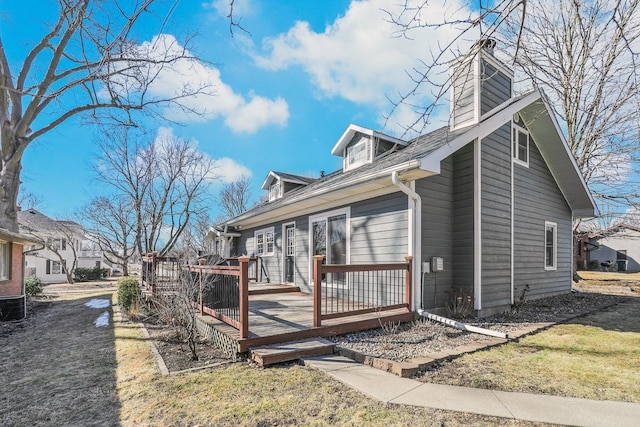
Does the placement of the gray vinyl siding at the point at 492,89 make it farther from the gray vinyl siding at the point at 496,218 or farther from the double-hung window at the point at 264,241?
the double-hung window at the point at 264,241

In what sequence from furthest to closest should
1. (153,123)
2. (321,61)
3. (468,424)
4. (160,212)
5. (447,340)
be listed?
(160,212), (153,123), (447,340), (321,61), (468,424)

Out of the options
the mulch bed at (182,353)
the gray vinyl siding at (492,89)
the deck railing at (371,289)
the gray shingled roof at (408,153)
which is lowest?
the mulch bed at (182,353)

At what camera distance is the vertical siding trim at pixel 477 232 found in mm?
6742

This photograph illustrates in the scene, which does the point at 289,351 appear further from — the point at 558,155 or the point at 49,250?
the point at 49,250

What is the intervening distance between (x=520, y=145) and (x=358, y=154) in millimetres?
4246

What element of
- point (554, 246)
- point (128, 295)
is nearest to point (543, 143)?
point (554, 246)

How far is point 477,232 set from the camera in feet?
22.2

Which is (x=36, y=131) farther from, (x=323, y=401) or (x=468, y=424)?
(x=468, y=424)

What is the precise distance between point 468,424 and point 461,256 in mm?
4589

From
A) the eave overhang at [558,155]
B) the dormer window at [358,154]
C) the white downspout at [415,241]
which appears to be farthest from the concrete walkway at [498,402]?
the eave overhang at [558,155]

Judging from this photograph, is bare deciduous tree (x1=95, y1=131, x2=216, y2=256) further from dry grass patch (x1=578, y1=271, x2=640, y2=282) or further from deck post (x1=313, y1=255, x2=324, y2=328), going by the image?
dry grass patch (x1=578, y1=271, x2=640, y2=282)

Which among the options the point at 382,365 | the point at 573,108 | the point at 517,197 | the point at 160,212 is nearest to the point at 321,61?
the point at 382,365

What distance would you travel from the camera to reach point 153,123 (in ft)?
34.9

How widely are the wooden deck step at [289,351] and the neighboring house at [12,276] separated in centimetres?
891
